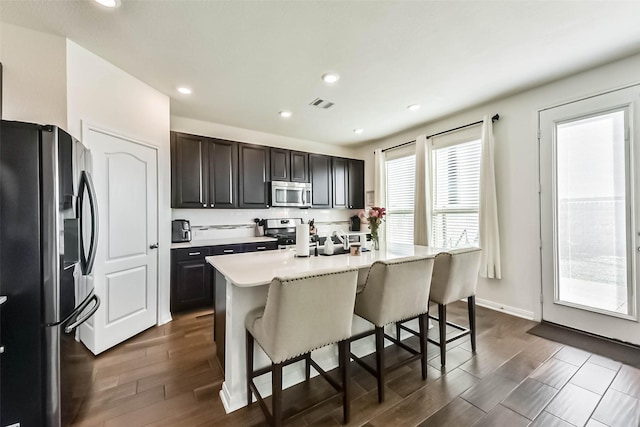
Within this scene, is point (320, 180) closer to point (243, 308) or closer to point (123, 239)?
point (123, 239)

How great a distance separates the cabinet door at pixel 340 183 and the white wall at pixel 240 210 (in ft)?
1.13

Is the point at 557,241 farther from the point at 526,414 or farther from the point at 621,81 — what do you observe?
the point at 526,414

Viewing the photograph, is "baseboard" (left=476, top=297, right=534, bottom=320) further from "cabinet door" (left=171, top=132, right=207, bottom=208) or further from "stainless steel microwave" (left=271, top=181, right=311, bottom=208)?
"cabinet door" (left=171, top=132, right=207, bottom=208)

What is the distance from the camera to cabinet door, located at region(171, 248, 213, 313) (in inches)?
126

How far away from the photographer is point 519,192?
3.10m

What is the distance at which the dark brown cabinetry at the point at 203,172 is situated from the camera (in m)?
3.46

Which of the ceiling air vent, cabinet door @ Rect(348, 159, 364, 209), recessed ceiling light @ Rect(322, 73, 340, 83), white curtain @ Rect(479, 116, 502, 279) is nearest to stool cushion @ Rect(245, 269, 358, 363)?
recessed ceiling light @ Rect(322, 73, 340, 83)

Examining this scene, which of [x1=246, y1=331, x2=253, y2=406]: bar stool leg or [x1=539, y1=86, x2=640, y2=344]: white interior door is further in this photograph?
[x1=539, y1=86, x2=640, y2=344]: white interior door

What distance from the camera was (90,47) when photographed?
7.13ft

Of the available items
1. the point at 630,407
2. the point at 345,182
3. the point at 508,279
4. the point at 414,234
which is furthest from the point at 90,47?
the point at 508,279

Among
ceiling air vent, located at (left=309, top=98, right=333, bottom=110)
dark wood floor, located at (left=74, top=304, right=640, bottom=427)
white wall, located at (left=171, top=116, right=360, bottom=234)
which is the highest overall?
ceiling air vent, located at (left=309, top=98, right=333, bottom=110)

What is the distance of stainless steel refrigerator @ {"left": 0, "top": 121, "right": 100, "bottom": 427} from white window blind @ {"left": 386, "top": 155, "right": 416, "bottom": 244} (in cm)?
435

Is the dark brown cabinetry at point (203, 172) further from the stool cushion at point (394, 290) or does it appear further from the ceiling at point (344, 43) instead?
the stool cushion at point (394, 290)

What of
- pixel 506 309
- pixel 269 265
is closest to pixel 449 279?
pixel 269 265
